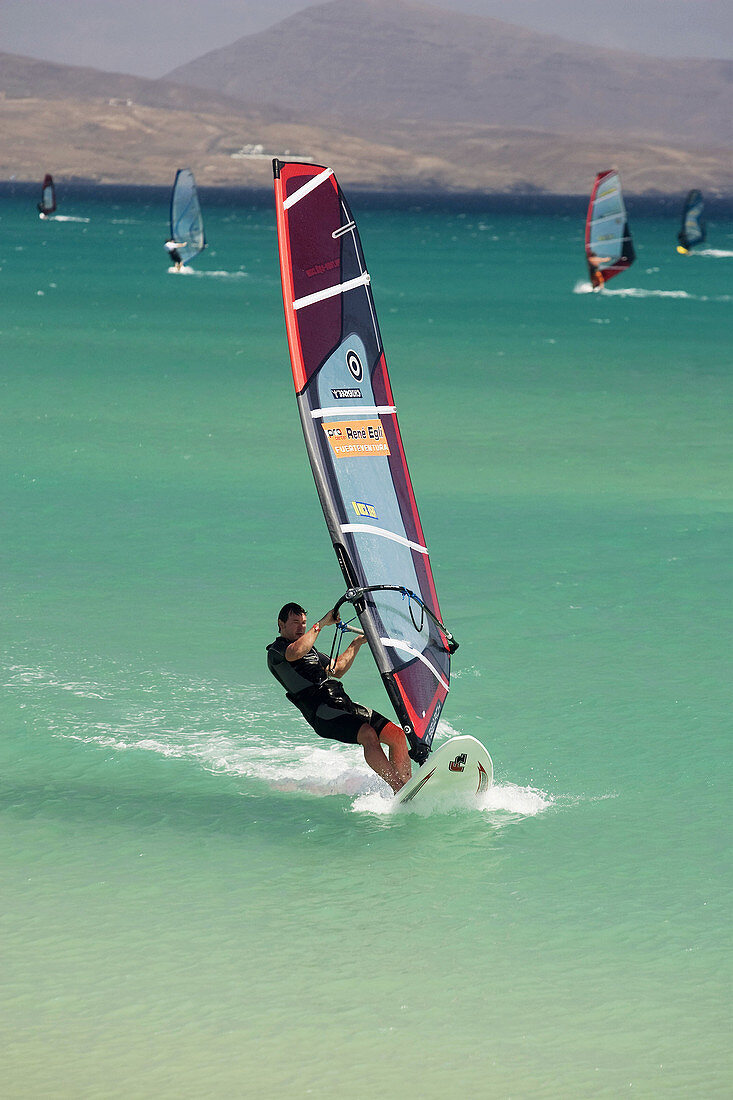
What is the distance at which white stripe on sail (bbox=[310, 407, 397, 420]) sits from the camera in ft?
28.7

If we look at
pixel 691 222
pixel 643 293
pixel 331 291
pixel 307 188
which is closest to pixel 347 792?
pixel 331 291

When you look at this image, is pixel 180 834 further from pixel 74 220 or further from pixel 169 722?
pixel 74 220

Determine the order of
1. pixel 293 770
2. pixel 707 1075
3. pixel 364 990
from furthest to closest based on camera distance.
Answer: pixel 293 770
pixel 364 990
pixel 707 1075

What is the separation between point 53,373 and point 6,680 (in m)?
18.7

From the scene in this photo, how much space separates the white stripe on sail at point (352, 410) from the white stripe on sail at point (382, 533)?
641mm

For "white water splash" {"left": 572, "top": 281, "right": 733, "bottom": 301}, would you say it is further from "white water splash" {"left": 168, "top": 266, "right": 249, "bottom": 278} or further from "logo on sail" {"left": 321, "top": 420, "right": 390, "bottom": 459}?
"logo on sail" {"left": 321, "top": 420, "right": 390, "bottom": 459}

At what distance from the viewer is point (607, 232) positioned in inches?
1935

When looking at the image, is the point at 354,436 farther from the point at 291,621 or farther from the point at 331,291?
the point at 291,621

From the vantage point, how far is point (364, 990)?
7668 mm

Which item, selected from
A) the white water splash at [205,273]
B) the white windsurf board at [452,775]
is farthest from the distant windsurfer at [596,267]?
the white windsurf board at [452,775]

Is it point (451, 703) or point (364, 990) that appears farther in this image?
point (451, 703)

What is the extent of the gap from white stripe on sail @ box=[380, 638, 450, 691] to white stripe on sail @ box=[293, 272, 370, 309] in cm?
193

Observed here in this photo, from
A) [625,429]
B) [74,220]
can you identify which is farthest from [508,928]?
[74,220]

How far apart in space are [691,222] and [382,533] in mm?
64840
